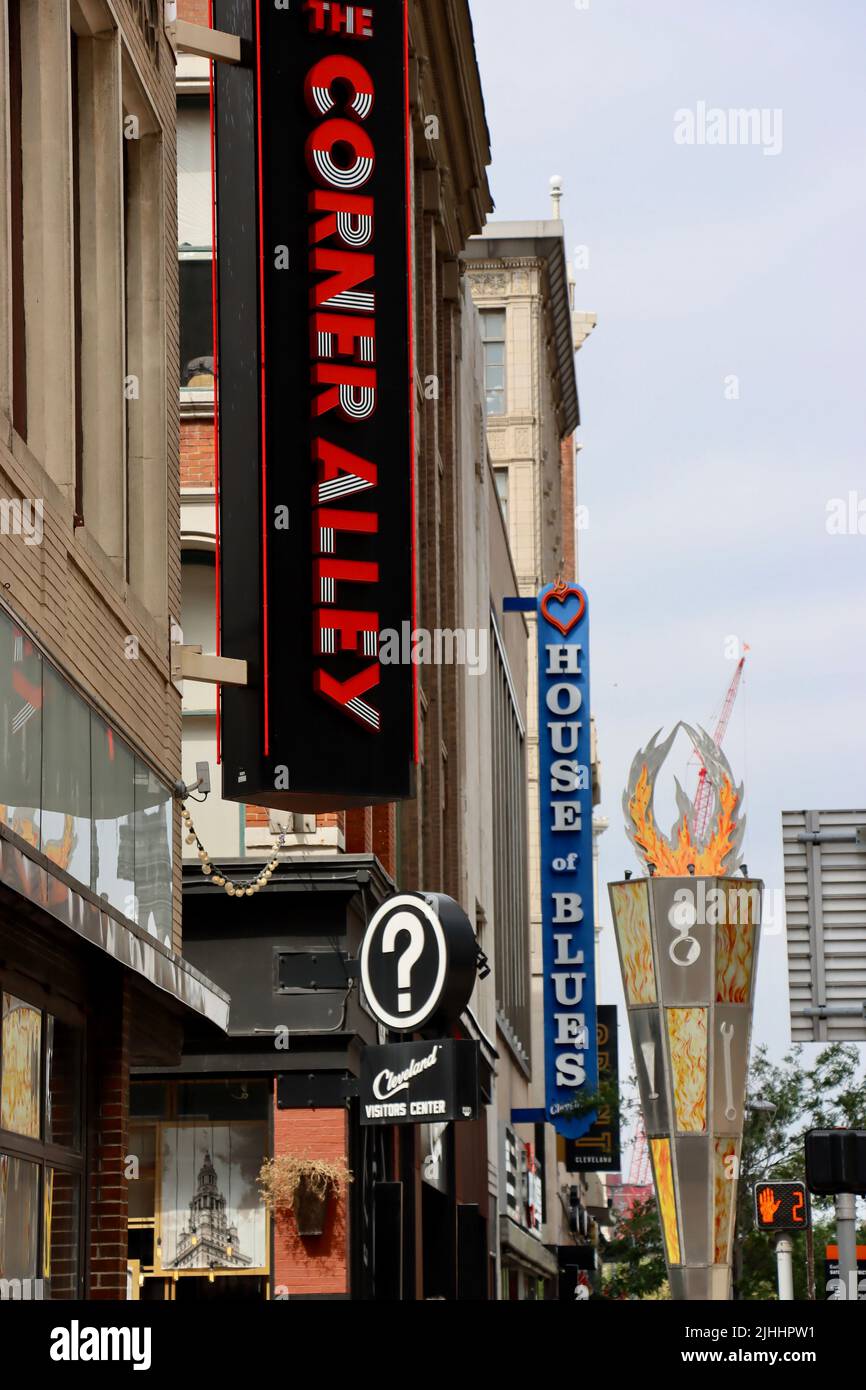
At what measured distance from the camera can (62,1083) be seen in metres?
14.2

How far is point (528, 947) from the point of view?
59.4 metres

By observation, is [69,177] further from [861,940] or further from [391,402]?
[861,940]

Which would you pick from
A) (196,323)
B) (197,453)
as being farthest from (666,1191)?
(196,323)

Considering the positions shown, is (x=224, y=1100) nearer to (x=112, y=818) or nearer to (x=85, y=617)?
(x=112, y=818)

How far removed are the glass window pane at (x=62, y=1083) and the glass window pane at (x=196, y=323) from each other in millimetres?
10288

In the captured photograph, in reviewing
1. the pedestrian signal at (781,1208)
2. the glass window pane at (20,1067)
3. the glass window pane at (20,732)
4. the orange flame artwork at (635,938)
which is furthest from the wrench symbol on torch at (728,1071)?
the glass window pane at (20,732)

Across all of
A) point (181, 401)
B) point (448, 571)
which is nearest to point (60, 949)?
point (181, 401)

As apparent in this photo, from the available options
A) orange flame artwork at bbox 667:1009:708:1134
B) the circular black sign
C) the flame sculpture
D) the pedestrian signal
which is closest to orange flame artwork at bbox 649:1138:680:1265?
orange flame artwork at bbox 667:1009:708:1134

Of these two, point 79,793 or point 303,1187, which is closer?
point 79,793

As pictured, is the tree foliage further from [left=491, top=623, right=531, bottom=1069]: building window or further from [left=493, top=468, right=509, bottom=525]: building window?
[left=493, top=468, right=509, bottom=525]: building window

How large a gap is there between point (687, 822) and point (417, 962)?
23477 millimetres

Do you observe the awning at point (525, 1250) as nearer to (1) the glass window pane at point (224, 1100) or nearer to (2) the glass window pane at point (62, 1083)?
(1) the glass window pane at point (224, 1100)

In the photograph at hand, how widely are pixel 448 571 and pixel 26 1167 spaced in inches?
905
